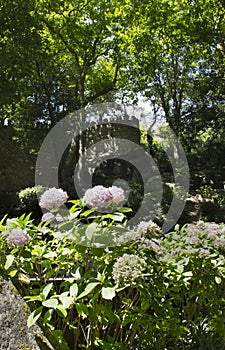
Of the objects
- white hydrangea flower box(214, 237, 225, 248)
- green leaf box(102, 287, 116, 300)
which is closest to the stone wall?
green leaf box(102, 287, 116, 300)

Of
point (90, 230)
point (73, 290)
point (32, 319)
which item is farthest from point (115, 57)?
point (32, 319)

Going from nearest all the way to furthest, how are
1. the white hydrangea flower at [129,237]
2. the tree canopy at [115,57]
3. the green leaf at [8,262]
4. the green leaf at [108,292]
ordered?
the green leaf at [108,292], the green leaf at [8,262], the white hydrangea flower at [129,237], the tree canopy at [115,57]

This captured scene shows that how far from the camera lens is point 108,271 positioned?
5.48ft

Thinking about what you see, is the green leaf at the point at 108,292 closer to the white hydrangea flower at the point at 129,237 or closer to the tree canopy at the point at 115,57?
the white hydrangea flower at the point at 129,237

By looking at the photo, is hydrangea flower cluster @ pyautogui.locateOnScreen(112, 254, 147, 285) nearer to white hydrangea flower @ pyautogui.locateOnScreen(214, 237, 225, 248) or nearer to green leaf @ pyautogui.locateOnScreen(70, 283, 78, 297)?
green leaf @ pyautogui.locateOnScreen(70, 283, 78, 297)

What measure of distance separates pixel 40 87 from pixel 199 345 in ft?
35.2

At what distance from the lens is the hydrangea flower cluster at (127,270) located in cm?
153

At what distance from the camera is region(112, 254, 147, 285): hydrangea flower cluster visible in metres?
1.53

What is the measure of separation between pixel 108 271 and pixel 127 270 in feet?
0.53

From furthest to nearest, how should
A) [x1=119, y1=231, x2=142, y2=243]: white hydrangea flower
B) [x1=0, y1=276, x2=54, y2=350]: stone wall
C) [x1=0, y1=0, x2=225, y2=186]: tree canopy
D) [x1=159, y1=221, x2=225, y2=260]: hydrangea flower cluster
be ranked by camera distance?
[x1=0, y1=0, x2=225, y2=186]: tree canopy < [x1=159, y1=221, x2=225, y2=260]: hydrangea flower cluster < [x1=119, y1=231, x2=142, y2=243]: white hydrangea flower < [x1=0, y1=276, x2=54, y2=350]: stone wall

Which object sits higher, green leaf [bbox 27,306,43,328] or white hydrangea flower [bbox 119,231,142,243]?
white hydrangea flower [bbox 119,231,142,243]

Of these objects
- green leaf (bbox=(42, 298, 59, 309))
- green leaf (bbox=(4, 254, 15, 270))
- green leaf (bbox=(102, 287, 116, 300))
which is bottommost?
green leaf (bbox=(42, 298, 59, 309))

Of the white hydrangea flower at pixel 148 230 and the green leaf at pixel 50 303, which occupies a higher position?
the white hydrangea flower at pixel 148 230

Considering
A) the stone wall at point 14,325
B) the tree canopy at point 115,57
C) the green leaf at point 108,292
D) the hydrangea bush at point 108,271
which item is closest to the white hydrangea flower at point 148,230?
the hydrangea bush at point 108,271
